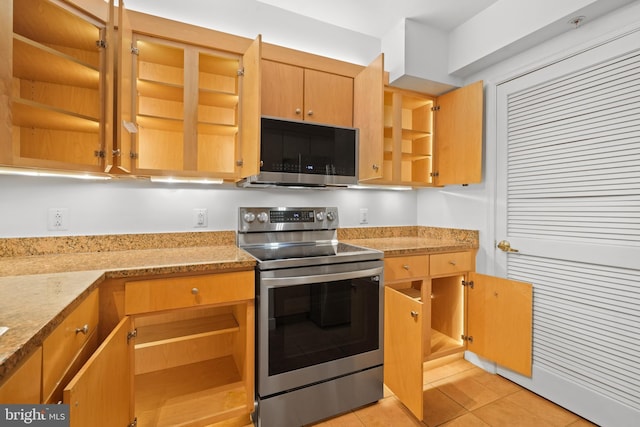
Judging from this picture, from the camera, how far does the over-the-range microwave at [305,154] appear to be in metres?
1.81

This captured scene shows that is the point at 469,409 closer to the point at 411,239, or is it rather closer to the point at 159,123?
the point at 411,239

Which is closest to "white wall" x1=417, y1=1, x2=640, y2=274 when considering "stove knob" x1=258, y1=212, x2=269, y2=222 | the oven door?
the oven door

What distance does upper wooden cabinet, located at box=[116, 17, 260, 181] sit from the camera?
1590 millimetres

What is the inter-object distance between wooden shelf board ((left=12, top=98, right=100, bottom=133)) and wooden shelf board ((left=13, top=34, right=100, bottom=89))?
0.22 m

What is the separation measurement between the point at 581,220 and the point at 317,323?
1649 millimetres

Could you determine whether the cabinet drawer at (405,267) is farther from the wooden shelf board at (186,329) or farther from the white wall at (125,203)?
the wooden shelf board at (186,329)

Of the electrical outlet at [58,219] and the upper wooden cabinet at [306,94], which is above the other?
the upper wooden cabinet at [306,94]

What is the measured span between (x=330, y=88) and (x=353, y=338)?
1.69 meters

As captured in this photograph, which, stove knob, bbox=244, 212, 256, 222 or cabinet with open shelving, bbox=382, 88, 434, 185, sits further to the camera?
cabinet with open shelving, bbox=382, 88, 434, 185

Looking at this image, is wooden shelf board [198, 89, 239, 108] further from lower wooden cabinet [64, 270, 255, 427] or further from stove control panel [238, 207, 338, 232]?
lower wooden cabinet [64, 270, 255, 427]

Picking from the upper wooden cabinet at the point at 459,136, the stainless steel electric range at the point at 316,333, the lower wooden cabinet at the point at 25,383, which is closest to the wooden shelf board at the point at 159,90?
the stainless steel electric range at the point at 316,333

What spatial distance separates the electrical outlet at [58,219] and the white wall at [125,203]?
0.02 m

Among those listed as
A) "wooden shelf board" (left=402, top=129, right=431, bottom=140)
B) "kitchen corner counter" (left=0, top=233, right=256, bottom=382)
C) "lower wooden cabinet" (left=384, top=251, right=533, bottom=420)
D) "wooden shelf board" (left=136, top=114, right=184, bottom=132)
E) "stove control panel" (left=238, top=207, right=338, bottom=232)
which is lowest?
"lower wooden cabinet" (left=384, top=251, right=533, bottom=420)

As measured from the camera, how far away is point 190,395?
1572 millimetres
